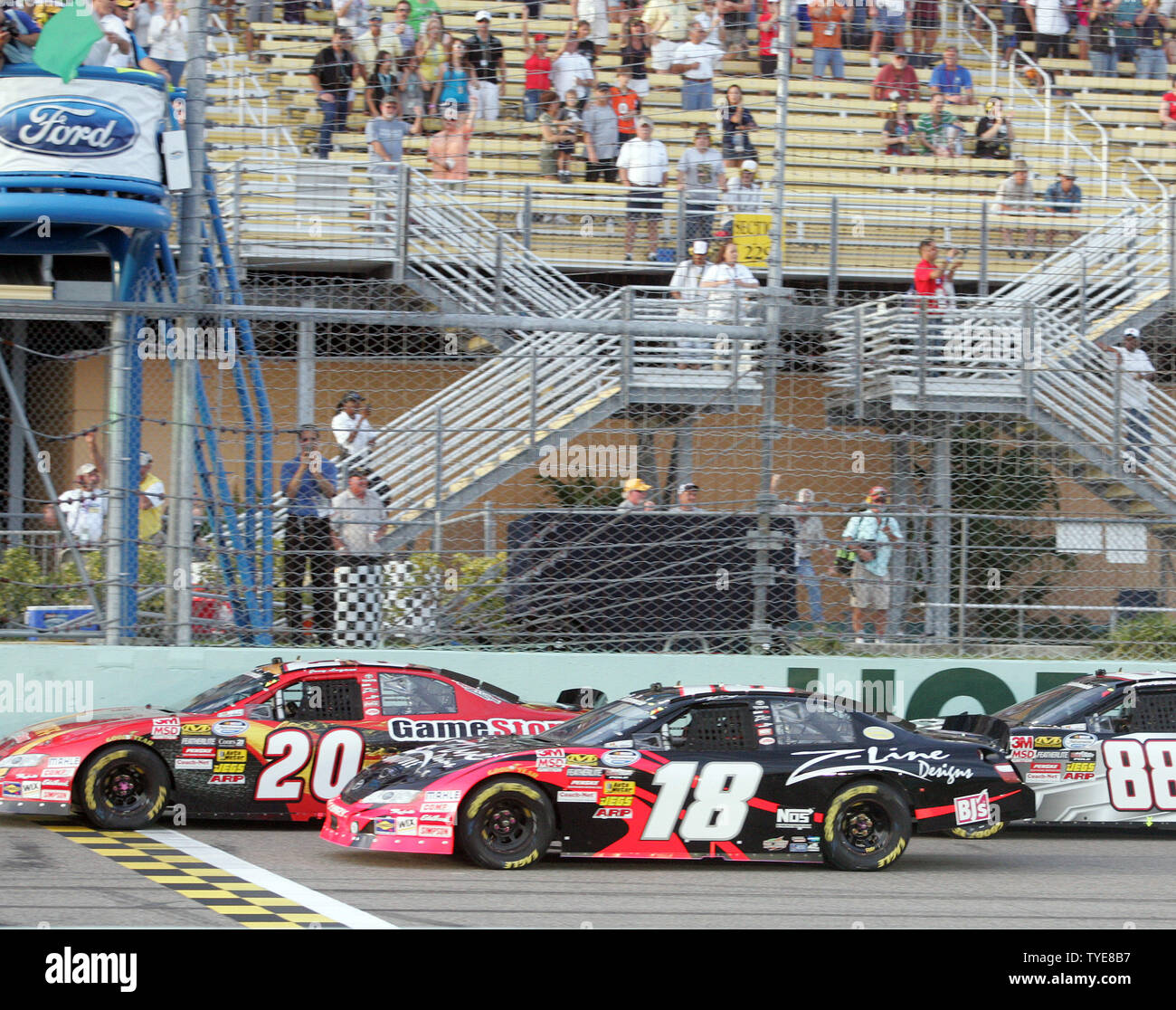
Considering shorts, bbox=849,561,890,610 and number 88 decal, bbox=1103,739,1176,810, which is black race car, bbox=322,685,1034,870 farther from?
shorts, bbox=849,561,890,610

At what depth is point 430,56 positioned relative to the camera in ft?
49.5

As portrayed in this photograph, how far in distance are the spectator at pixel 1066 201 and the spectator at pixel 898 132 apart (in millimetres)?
1869

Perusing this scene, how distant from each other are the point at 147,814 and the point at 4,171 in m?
4.64

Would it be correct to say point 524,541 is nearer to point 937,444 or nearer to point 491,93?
point 937,444

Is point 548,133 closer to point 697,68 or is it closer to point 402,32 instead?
point 697,68

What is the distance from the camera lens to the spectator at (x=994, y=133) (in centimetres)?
1766

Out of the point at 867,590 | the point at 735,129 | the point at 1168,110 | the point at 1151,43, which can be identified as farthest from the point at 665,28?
the point at 1168,110

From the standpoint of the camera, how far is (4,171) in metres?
11.3

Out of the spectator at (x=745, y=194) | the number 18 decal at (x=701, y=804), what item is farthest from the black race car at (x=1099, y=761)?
the spectator at (x=745, y=194)

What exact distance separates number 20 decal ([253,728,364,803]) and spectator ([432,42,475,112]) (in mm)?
7011

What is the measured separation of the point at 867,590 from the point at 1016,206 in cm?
750

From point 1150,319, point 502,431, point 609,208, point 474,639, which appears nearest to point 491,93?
point 609,208

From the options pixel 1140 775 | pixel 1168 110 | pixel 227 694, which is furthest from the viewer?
pixel 1168 110

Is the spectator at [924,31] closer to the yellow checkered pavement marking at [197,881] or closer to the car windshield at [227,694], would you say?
the car windshield at [227,694]
